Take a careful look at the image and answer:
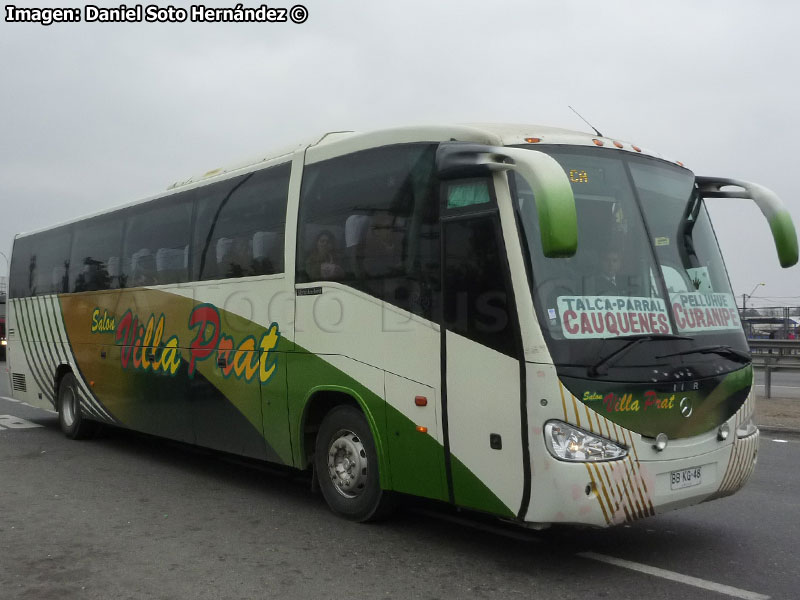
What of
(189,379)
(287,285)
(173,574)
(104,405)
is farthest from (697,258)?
(104,405)

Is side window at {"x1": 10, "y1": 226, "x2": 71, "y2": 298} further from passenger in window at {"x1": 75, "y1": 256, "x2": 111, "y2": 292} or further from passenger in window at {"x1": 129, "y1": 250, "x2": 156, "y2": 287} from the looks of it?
passenger in window at {"x1": 129, "y1": 250, "x2": 156, "y2": 287}

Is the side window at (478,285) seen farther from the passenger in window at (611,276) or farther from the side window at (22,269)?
the side window at (22,269)

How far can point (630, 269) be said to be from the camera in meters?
5.86

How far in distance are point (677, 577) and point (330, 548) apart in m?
2.39

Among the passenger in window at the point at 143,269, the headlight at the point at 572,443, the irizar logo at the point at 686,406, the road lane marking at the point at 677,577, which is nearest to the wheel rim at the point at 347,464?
the road lane marking at the point at 677,577

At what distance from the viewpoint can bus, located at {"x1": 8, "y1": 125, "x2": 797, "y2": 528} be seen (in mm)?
5430

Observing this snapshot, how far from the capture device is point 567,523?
5.34m

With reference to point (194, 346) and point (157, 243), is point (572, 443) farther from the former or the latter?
point (157, 243)

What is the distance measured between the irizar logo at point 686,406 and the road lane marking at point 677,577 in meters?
→ 1.02

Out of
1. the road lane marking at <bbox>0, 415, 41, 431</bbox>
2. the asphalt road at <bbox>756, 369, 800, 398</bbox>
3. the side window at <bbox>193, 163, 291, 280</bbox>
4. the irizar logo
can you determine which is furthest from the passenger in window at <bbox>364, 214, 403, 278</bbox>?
the asphalt road at <bbox>756, 369, 800, 398</bbox>

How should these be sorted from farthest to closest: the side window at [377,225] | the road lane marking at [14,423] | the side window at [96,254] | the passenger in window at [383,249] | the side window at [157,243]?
1. the road lane marking at [14,423]
2. the side window at [96,254]
3. the side window at [157,243]
4. the passenger in window at [383,249]
5. the side window at [377,225]

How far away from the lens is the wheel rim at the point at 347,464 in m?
6.98

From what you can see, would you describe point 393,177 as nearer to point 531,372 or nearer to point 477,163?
point 477,163

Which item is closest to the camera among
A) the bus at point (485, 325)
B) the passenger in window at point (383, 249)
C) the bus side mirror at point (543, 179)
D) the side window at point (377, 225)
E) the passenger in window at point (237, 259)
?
the bus side mirror at point (543, 179)
